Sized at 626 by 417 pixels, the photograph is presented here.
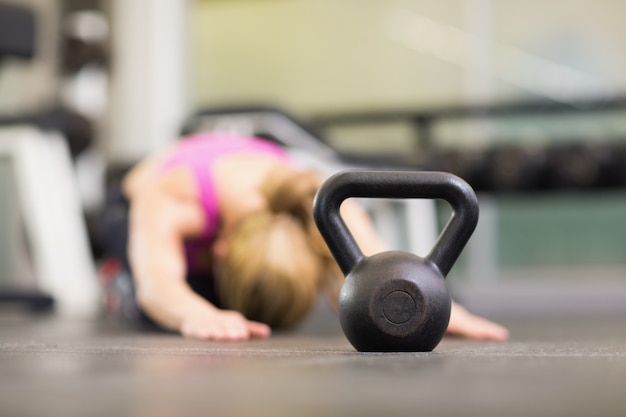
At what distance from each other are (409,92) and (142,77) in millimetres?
1809

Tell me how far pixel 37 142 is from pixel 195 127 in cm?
55

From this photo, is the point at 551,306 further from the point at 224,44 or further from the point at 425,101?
the point at 224,44

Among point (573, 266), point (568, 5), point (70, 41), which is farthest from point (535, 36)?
point (70, 41)

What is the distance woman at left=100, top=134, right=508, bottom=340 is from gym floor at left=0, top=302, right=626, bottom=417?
314 mm

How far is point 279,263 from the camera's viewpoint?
1269mm

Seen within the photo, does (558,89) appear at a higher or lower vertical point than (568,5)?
lower

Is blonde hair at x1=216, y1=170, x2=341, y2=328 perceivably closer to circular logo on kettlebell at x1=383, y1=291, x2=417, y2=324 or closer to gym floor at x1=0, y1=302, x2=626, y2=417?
gym floor at x1=0, y1=302, x2=626, y2=417

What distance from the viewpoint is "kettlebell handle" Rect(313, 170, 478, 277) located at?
81 cm

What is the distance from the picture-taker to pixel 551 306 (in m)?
2.56

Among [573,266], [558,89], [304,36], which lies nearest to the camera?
[573,266]

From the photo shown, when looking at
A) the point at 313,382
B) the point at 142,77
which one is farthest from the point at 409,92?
the point at 313,382

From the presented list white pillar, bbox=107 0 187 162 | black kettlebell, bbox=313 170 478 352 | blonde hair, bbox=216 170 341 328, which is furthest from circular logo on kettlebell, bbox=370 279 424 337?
white pillar, bbox=107 0 187 162

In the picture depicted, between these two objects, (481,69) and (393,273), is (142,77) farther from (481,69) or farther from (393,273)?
(393,273)

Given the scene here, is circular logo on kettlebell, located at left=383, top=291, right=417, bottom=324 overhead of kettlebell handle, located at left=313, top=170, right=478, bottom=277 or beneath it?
beneath
